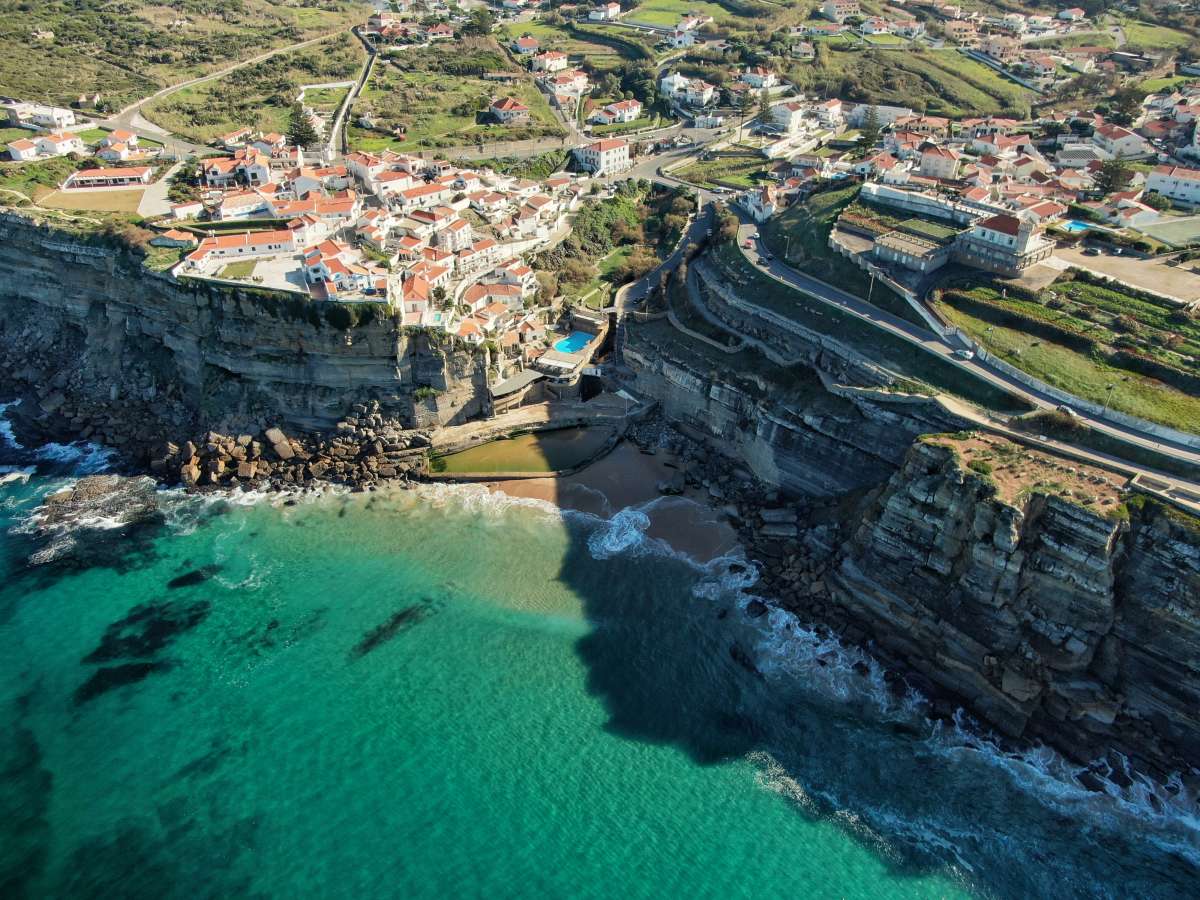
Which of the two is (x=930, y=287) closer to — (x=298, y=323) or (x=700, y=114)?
(x=298, y=323)

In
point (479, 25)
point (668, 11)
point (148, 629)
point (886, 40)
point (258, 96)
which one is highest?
point (668, 11)

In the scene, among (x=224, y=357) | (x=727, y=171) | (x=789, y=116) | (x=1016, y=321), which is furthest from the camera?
(x=789, y=116)

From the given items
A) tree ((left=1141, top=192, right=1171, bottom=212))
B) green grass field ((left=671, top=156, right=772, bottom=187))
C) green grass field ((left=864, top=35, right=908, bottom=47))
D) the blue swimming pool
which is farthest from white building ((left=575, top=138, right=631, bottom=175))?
green grass field ((left=864, top=35, right=908, bottom=47))

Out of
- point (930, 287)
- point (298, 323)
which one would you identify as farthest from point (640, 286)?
point (298, 323)

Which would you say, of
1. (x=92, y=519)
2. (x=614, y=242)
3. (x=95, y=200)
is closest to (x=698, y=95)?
(x=614, y=242)

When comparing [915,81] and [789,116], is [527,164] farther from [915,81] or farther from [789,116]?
[915,81]

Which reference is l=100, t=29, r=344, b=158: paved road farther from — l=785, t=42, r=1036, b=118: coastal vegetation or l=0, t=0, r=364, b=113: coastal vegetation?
l=785, t=42, r=1036, b=118: coastal vegetation
